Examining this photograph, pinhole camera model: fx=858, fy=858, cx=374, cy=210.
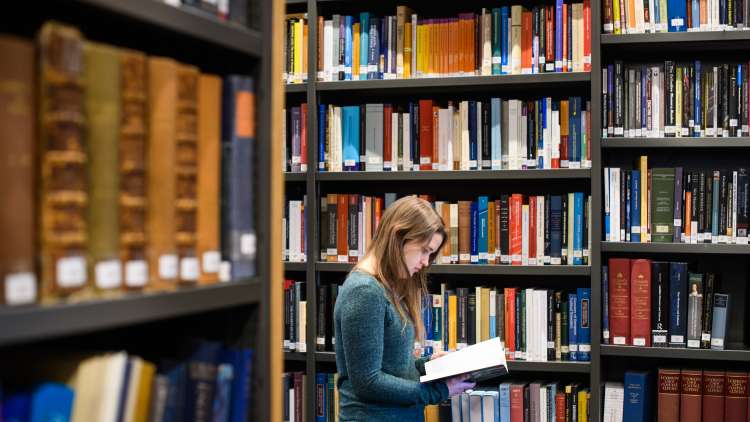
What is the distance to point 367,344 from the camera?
7.56 feet

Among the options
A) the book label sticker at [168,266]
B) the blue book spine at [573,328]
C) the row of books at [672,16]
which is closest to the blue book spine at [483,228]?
the blue book spine at [573,328]

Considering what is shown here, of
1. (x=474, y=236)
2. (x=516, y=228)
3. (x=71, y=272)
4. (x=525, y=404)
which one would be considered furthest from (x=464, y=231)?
(x=71, y=272)

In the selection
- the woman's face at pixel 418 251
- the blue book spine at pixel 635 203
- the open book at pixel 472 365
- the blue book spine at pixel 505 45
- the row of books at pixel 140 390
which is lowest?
the open book at pixel 472 365

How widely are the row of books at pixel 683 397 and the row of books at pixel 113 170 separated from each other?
7.88ft

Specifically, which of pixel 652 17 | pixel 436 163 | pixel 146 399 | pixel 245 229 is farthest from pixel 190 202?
pixel 652 17

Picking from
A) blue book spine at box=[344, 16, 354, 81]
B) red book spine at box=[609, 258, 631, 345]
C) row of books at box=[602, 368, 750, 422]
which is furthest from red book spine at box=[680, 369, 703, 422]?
blue book spine at box=[344, 16, 354, 81]

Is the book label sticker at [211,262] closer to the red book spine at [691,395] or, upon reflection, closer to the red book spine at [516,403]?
the red book spine at [516,403]

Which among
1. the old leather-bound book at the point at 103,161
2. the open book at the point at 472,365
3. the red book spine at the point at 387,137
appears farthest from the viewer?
the red book spine at the point at 387,137

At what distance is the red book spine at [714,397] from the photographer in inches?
126

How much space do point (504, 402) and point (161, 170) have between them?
2.51m

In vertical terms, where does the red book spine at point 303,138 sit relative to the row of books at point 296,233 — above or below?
above

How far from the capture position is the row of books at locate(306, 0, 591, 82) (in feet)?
11.0

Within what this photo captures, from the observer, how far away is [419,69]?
352cm

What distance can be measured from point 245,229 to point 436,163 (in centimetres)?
225
